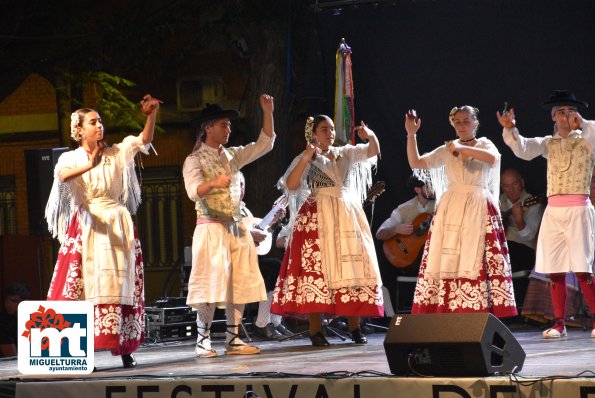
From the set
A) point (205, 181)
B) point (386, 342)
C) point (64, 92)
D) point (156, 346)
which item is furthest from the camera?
point (64, 92)

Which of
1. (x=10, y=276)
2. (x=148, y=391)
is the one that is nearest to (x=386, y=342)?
(x=148, y=391)

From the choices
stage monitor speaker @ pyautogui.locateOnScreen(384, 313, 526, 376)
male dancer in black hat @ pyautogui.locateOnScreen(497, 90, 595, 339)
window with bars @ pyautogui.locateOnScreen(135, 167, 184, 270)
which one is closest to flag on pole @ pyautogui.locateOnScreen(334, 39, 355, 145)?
male dancer in black hat @ pyautogui.locateOnScreen(497, 90, 595, 339)

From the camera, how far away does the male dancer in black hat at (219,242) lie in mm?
6805

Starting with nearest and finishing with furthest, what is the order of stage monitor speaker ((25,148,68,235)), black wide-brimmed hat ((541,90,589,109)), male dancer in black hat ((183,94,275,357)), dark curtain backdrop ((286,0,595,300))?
1. male dancer in black hat ((183,94,275,357))
2. black wide-brimmed hat ((541,90,589,109))
3. dark curtain backdrop ((286,0,595,300))
4. stage monitor speaker ((25,148,68,235))

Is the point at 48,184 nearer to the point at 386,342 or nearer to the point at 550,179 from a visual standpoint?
the point at 550,179

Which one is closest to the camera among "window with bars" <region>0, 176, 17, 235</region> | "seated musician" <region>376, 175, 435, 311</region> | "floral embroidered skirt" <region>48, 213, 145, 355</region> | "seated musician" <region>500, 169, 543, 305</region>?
"floral embroidered skirt" <region>48, 213, 145, 355</region>

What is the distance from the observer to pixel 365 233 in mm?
7367

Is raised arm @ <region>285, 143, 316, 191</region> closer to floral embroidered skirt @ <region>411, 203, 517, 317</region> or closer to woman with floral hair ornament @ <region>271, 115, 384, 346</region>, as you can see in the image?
woman with floral hair ornament @ <region>271, 115, 384, 346</region>

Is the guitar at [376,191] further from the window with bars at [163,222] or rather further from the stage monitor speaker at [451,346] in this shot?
the window with bars at [163,222]

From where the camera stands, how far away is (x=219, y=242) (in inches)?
269

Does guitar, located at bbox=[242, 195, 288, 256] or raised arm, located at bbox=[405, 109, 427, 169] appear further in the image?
guitar, located at bbox=[242, 195, 288, 256]

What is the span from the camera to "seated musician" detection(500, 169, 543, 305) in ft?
30.3

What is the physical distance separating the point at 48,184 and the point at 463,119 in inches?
150

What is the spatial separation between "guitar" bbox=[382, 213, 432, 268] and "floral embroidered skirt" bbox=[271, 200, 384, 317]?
2392mm
